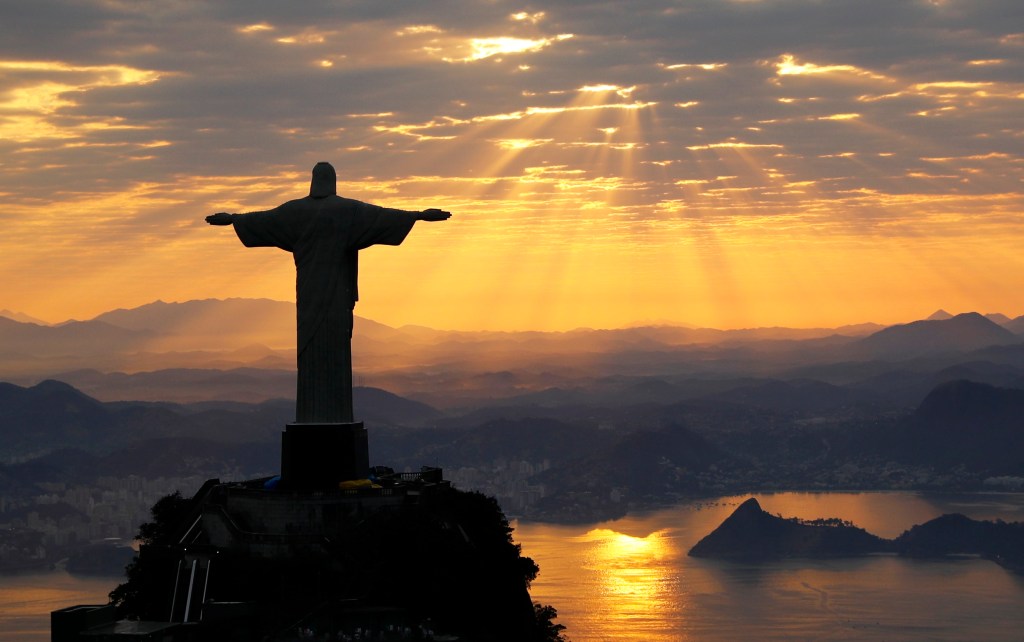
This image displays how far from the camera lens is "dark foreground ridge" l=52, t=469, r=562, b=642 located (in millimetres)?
32781

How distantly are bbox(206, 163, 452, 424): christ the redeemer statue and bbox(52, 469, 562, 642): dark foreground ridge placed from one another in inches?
100

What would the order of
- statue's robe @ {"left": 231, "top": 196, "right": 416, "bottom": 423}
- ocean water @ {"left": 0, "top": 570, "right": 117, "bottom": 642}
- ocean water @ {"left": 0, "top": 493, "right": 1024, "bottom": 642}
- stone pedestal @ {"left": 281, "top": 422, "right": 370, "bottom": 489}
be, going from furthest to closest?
ocean water @ {"left": 0, "top": 493, "right": 1024, "bottom": 642} → ocean water @ {"left": 0, "top": 570, "right": 117, "bottom": 642} → statue's robe @ {"left": 231, "top": 196, "right": 416, "bottom": 423} → stone pedestal @ {"left": 281, "top": 422, "right": 370, "bottom": 489}

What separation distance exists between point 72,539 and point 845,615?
9989 centimetres

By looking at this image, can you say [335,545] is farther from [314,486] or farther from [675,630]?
[675,630]

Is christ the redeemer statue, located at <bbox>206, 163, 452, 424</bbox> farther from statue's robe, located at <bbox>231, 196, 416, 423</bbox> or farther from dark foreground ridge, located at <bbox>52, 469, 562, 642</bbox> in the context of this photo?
dark foreground ridge, located at <bbox>52, 469, 562, 642</bbox>

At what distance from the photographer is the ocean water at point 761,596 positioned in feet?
440

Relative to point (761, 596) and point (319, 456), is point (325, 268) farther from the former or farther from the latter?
point (761, 596)

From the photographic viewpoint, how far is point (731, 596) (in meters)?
155

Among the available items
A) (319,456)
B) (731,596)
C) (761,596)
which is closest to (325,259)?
(319,456)

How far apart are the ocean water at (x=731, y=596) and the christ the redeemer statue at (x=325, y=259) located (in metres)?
88.3

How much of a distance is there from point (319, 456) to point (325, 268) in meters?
4.54

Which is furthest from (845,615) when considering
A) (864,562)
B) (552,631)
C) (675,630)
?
(552,631)

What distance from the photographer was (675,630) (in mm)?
130375

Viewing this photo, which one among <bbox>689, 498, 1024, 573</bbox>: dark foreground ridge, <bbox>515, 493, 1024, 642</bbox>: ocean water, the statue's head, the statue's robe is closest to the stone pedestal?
the statue's robe
